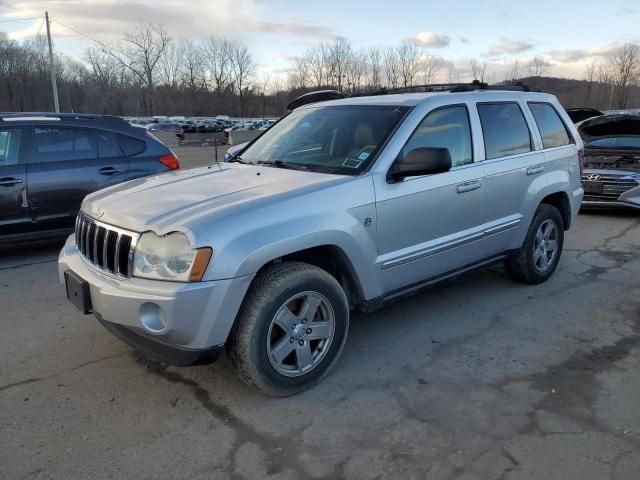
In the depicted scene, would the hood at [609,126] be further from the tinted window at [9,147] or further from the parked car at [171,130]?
the parked car at [171,130]

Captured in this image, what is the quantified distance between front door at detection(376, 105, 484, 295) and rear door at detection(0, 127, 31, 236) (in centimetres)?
451

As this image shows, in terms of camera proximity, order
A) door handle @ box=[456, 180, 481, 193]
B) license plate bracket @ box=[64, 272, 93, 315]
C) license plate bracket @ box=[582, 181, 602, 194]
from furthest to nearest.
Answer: license plate bracket @ box=[582, 181, 602, 194], door handle @ box=[456, 180, 481, 193], license plate bracket @ box=[64, 272, 93, 315]

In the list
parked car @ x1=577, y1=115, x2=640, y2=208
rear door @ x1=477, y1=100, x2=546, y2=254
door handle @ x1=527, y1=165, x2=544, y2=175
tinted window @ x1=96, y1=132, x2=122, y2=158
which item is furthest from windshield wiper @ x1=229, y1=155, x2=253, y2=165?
parked car @ x1=577, y1=115, x2=640, y2=208

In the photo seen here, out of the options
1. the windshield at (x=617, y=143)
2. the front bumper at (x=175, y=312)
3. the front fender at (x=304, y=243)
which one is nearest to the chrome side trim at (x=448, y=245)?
the front fender at (x=304, y=243)

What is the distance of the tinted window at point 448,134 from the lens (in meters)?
3.88

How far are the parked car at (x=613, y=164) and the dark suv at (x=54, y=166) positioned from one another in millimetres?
6927

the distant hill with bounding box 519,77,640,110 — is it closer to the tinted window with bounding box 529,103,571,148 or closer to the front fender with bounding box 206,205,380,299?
the tinted window with bounding box 529,103,571,148

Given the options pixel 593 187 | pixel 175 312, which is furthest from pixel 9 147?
pixel 593 187

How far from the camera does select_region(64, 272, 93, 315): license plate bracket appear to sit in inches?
123

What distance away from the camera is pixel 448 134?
13.5 feet

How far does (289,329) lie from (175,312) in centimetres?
73

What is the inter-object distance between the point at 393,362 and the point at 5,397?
2463 mm

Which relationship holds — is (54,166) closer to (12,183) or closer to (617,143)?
(12,183)

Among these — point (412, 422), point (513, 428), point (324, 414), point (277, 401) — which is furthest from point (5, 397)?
point (513, 428)
